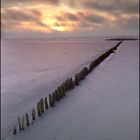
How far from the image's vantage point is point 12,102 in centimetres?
2519

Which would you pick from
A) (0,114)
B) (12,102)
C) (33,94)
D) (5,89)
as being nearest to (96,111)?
(0,114)

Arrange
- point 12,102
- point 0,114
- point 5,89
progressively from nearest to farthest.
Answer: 1. point 0,114
2. point 12,102
3. point 5,89

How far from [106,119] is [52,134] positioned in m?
3.50

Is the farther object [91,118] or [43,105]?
[43,105]

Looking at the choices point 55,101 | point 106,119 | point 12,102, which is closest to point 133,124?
point 106,119

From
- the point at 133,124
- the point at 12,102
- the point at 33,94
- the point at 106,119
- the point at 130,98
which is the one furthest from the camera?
the point at 33,94

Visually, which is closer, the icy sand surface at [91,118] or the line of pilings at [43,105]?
the icy sand surface at [91,118]

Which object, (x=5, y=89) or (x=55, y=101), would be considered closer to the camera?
(x=55, y=101)

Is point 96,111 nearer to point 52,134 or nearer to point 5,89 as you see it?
point 52,134

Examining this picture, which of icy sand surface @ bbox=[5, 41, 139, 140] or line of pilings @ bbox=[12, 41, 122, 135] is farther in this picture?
line of pilings @ bbox=[12, 41, 122, 135]

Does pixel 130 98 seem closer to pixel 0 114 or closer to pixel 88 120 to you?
pixel 88 120

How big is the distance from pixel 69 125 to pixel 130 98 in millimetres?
7363

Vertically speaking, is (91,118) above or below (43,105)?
below

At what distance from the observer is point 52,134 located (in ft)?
52.0
